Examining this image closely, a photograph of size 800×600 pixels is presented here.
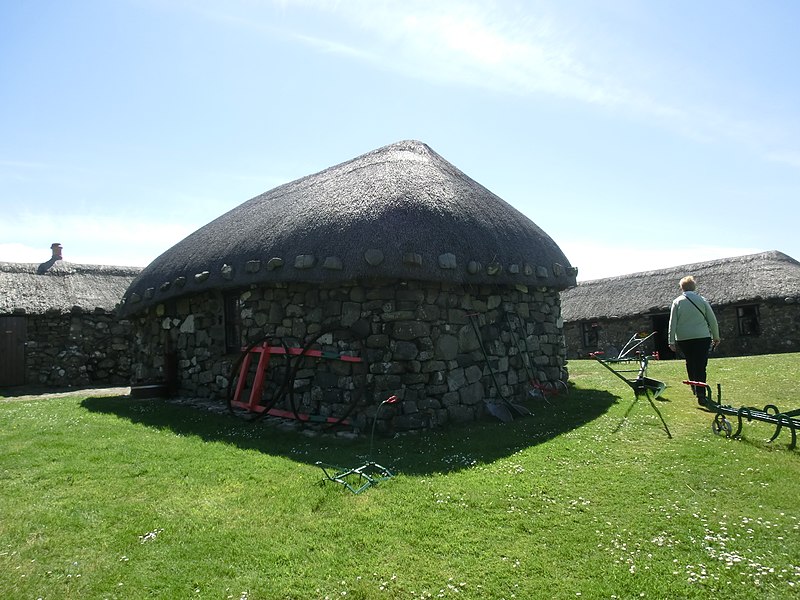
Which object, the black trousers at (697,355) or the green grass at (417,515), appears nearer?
the green grass at (417,515)

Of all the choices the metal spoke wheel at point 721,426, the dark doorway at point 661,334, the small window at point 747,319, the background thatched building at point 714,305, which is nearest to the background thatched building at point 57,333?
the metal spoke wheel at point 721,426

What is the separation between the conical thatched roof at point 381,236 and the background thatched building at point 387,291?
0.03 meters

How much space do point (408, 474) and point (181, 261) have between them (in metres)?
8.69

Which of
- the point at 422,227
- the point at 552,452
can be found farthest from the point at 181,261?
the point at 552,452

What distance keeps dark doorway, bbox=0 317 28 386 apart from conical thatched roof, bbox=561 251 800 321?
2358cm

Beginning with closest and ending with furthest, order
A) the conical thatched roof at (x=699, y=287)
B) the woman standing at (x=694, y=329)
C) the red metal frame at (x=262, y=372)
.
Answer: the woman standing at (x=694, y=329), the red metal frame at (x=262, y=372), the conical thatched roof at (x=699, y=287)

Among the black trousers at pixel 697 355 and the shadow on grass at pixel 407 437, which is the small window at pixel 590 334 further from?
the black trousers at pixel 697 355

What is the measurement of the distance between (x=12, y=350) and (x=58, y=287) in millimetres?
2924

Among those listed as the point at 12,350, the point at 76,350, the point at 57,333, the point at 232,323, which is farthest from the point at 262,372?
the point at 12,350

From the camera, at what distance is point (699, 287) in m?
24.0

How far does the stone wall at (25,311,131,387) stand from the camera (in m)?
18.0

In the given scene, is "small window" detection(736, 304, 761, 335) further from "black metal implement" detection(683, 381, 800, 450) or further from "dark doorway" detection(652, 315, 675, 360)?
"black metal implement" detection(683, 381, 800, 450)

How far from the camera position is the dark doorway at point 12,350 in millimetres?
17531

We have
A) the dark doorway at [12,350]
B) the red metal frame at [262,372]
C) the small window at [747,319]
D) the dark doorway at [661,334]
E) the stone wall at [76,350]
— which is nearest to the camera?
the red metal frame at [262,372]
